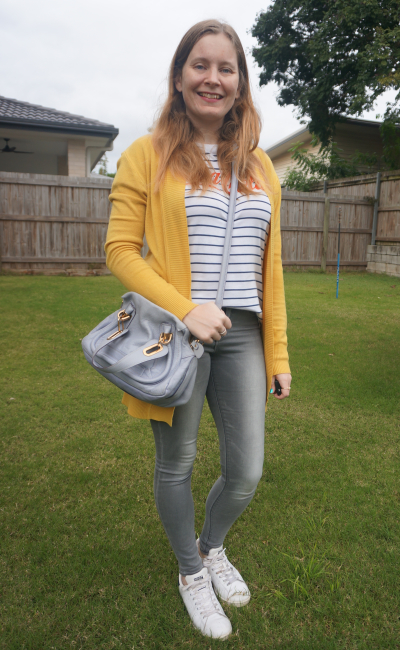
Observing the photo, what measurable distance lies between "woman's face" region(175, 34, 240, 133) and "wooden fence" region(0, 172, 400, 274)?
8794 mm

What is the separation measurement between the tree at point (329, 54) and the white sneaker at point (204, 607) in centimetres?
1448

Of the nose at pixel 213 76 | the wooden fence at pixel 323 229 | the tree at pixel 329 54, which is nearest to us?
the nose at pixel 213 76

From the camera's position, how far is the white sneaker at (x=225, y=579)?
1.73 metres

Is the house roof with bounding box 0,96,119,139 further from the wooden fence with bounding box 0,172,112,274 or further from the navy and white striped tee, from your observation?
the navy and white striped tee

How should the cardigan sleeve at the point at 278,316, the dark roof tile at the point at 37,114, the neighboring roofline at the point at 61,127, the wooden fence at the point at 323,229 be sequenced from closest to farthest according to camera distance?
the cardigan sleeve at the point at 278,316, the neighboring roofline at the point at 61,127, the dark roof tile at the point at 37,114, the wooden fence at the point at 323,229

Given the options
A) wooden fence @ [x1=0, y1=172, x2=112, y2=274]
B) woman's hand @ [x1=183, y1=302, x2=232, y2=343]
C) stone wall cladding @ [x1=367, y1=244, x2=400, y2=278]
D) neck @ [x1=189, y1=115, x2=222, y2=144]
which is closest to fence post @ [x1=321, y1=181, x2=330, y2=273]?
stone wall cladding @ [x1=367, y1=244, x2=400, y2=278]

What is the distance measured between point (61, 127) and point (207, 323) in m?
11.6

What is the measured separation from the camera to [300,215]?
11.6 m

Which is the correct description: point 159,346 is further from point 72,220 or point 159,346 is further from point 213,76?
point 72,220

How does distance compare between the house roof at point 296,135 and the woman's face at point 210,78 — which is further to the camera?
the house roof at point 296,135

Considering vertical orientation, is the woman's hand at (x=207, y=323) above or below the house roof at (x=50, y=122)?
below

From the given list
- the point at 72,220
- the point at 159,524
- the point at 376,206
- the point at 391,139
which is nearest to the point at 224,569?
the point at 159,524

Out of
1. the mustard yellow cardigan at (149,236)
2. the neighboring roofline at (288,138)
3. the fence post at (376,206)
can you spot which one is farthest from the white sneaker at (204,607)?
the neighboring roofline at (288,138)

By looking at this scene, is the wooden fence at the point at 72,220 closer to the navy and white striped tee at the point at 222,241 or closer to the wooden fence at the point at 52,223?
the wooden fence at the point at 52,223
